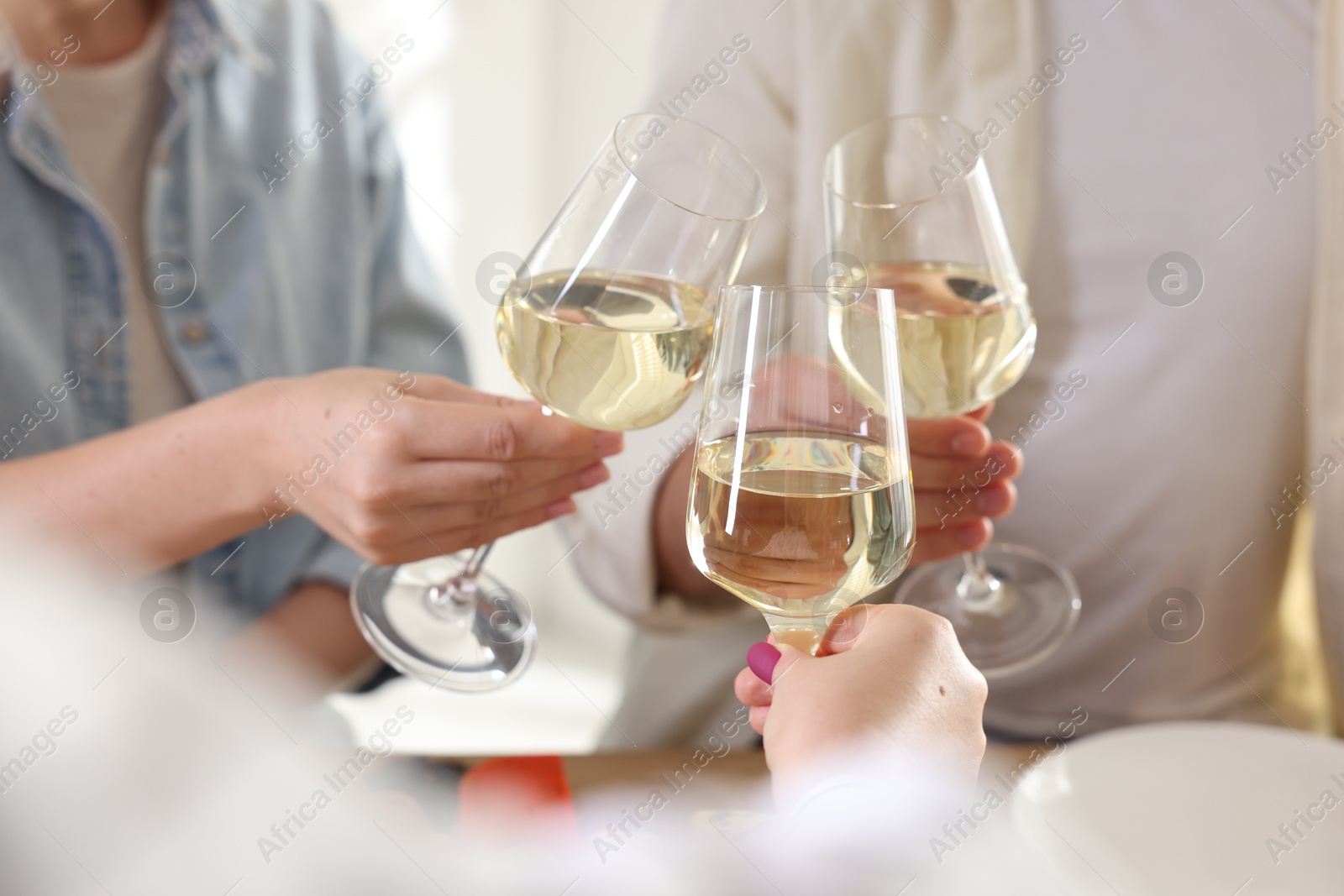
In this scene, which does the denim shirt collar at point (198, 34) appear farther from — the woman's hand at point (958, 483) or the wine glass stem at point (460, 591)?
the woman's hand at point (958, 483)

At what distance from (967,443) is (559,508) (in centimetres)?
25

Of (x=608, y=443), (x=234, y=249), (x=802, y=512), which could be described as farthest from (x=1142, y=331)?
(x=234, y=249)

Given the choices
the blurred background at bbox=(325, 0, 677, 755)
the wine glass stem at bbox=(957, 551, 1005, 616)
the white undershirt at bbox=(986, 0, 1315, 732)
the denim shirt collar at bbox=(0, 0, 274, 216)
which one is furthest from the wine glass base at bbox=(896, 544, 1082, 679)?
the blurred background at bbox=(325, 0, 677, 755)

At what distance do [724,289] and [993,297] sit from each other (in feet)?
0.77

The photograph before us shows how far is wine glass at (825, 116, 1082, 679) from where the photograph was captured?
1.73 ft

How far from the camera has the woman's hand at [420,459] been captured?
521 millimetres

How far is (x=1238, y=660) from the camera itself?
867 millimetres

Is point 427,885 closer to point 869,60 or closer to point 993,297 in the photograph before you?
point 993,297

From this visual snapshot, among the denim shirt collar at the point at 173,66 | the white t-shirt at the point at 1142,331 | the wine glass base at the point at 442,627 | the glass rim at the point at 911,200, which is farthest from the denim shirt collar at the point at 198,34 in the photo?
the glass rim at the point at 911,200

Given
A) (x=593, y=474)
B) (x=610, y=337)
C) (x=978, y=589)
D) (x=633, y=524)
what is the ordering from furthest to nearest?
(x=633, y=524), (x=978, y=589), (x=593, y=474), (x=610, y=337)

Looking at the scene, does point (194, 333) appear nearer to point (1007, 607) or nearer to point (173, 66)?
point (173, 66)

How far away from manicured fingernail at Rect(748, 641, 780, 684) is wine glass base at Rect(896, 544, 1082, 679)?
0.93 ft

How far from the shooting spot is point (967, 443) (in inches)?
24.5

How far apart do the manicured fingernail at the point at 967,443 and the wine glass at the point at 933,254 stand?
5 cm
